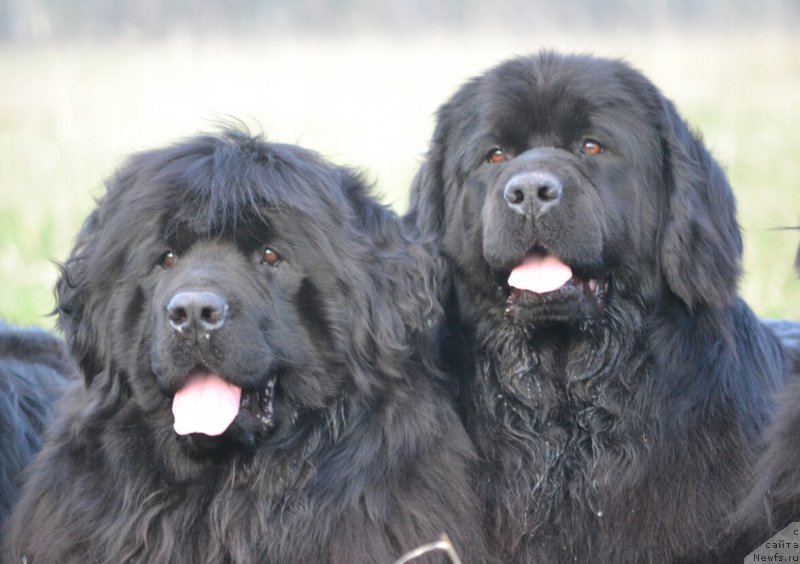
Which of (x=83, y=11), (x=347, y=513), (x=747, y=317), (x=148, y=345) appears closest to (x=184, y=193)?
(x=148, y=345)

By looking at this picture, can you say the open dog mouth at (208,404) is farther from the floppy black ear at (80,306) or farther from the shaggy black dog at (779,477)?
the shaggy black dog at (779,477)

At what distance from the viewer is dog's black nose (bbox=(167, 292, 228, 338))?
10.8 ft

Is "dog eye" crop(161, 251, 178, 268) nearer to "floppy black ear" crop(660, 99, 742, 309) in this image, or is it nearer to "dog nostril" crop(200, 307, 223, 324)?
"dog nostril" crop(200, 307, 223, 324)

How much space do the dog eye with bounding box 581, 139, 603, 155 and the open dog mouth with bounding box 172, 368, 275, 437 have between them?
135cm

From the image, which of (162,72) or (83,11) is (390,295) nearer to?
(162,72)

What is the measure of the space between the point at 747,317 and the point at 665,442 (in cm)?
62

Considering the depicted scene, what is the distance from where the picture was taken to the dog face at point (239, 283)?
A: 11.4ft

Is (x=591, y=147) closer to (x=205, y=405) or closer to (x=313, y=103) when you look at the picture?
(x=205, y=405)

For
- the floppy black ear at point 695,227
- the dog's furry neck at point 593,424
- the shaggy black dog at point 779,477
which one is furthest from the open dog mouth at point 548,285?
the shaggy black dog at point 779,477

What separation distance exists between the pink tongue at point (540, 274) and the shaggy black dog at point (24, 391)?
154 cm

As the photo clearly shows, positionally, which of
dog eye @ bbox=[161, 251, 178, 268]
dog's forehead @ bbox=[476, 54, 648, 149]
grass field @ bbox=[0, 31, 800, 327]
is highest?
dog's forehead @ bbox=[476, 54, 648, 149]

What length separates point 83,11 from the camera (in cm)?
1759

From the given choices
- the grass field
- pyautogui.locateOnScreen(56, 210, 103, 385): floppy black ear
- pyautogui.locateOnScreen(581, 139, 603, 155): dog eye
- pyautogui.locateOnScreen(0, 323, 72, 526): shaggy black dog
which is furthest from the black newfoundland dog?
the grass field

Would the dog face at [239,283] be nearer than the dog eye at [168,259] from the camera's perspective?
Yes
